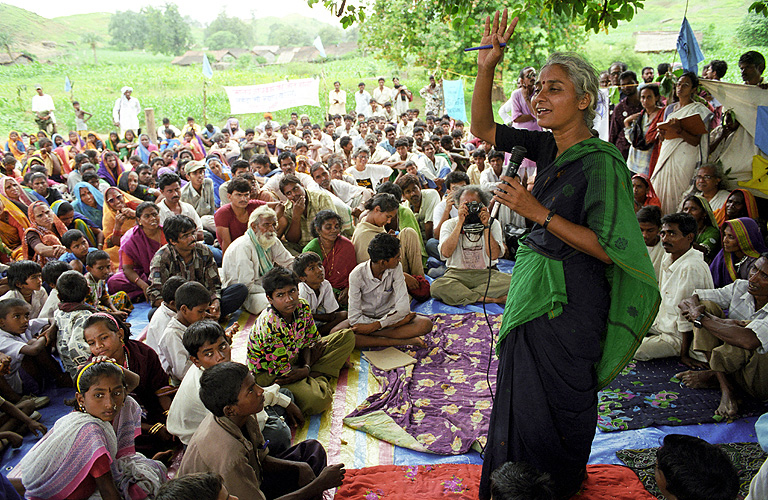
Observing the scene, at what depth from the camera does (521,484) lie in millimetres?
2016

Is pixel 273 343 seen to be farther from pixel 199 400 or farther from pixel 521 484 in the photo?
pixel 521 484

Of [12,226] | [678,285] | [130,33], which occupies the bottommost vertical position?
[12,226]

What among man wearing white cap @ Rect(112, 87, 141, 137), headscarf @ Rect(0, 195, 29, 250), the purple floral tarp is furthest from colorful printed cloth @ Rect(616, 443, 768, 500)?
man wearing white cap @ Rect(112, 87, 141, 137)

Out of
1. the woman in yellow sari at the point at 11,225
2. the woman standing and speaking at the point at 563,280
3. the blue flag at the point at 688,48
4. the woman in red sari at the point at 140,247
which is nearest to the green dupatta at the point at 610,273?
the woman standing and speaking at the point at 563,280

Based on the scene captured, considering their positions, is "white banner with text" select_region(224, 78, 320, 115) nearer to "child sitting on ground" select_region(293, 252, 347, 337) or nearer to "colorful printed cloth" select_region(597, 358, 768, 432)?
"child sitting on ground" select_region(293, 252, 347, 337)

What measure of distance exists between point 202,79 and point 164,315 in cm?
2341

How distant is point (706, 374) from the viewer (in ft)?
11.4

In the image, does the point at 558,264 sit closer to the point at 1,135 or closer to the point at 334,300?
the point at 334,300

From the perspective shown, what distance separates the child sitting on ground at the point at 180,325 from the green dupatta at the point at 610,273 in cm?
202

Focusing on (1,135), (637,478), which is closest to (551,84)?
(637,478)

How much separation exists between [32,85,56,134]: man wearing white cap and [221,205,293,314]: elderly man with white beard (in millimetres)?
12415

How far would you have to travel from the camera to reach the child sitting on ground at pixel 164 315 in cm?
365

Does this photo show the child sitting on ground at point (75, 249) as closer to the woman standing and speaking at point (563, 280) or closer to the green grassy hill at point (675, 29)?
the woman standing and speaking at point (563, 280)

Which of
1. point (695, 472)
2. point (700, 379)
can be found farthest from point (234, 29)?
point (695, 472)
